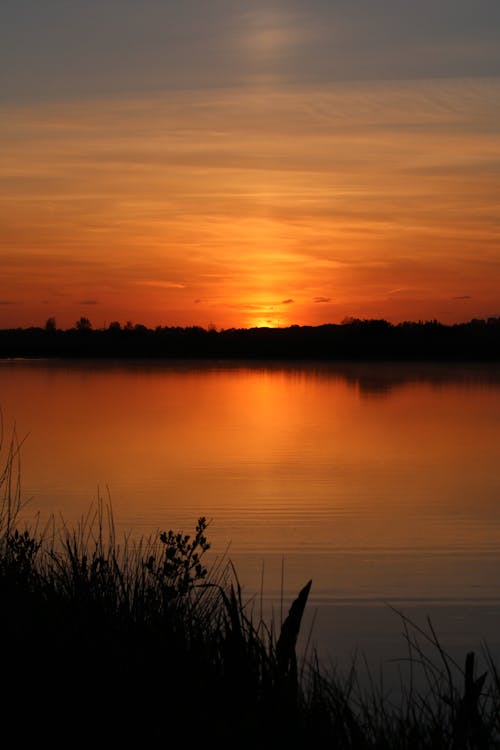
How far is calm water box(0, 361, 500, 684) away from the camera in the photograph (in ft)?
26.0

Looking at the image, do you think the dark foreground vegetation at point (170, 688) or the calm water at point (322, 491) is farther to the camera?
→ the calm water at point (322, 491)

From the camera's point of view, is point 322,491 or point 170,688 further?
point 322,491

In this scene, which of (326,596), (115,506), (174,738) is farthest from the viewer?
(115,506)

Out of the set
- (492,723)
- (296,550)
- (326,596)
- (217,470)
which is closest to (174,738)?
(492,723)

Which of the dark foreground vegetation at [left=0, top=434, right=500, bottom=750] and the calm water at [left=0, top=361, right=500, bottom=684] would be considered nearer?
the dark foreground vegetation at [left=0, top=434, right=500, bottom=750]

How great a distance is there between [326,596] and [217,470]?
27.7 ft

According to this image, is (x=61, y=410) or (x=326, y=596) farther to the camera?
(x=61, y=410)

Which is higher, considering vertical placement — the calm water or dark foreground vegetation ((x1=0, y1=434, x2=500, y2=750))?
dark foreground vegetation ((x1=0, y1=434, x2=500, y2=750))

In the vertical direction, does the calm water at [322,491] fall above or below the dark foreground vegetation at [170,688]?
below

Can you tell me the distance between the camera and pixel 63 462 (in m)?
16.8

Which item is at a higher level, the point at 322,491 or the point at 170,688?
the point at 170,688

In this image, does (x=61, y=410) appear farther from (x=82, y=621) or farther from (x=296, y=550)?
(x=82, y=621)

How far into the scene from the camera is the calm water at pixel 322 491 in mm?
7922

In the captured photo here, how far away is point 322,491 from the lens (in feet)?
46.3
